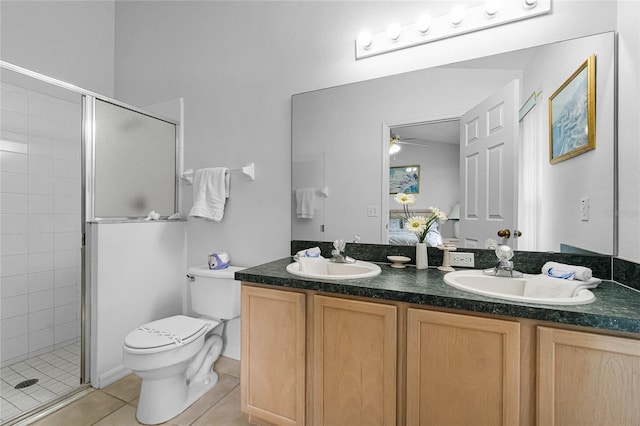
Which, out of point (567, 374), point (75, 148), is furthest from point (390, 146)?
point (75, 148)

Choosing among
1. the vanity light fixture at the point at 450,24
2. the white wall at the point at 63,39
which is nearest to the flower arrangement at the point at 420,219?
the vanity light fixture at the point at 450,24

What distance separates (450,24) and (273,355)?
1.85 meters

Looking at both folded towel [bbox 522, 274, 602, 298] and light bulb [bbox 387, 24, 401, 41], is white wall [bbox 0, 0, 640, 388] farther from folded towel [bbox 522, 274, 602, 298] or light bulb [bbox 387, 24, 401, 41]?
folded towel [bbox 522, 274, 602, 298]

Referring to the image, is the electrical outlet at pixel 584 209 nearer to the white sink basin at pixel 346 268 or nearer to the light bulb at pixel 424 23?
the white sink basin at pixel 346 268

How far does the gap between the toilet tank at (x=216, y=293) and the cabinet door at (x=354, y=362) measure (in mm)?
851

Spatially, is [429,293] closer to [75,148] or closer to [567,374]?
[567,374]

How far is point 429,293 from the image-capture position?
41.7 inches

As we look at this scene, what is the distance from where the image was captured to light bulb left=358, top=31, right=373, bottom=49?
66.0 inches

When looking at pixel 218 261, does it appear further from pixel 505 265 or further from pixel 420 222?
pixel 505 265

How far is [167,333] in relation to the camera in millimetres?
1580

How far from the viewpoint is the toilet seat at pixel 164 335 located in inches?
57.2

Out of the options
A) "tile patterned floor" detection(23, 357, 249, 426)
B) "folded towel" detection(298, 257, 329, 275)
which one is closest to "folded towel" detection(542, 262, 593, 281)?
"folded towel" detection(298, 257, 329, 275)

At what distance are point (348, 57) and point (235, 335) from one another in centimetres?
202

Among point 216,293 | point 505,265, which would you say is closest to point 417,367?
point 505,265
